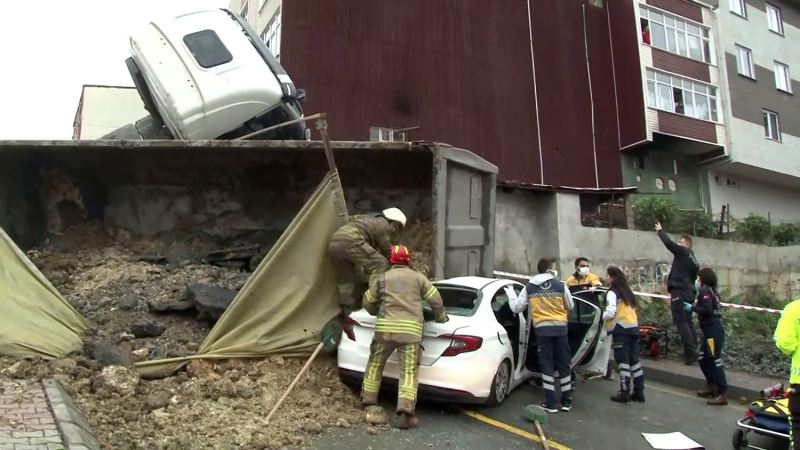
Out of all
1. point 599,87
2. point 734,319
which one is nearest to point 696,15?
point 599,87

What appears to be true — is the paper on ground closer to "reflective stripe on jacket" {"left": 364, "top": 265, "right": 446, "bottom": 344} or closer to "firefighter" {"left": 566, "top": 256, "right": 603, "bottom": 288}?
"reflective stripe on jacket" {"left": 364, "top": 265, "right": 446, "bottom": 344}

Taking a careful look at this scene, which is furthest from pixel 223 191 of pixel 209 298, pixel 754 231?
pixel 754 231

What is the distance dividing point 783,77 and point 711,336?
30.6 m

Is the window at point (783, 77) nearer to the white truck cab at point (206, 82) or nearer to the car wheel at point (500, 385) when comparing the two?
the white truck cab at point (206, 82)

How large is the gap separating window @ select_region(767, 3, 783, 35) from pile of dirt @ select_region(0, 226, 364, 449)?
112ft

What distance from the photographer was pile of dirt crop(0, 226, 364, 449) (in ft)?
15.0

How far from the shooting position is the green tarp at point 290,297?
228 inches

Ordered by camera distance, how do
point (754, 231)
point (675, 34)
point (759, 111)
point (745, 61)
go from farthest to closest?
point (745, 61) → point (759, 111) → point (675, 34) → point (754, 231)

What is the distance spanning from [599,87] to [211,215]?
76.0 feet

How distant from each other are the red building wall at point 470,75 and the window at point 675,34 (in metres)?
1.71

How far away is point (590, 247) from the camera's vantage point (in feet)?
47.2

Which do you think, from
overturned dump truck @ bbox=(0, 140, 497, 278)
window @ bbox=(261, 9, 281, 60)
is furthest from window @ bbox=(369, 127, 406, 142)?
overturned dump truck @ bbox=(0, 140, 497, 278)

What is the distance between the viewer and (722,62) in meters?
28.0

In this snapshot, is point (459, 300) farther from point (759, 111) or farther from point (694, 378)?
point (759, 111)
